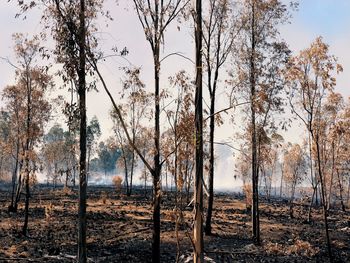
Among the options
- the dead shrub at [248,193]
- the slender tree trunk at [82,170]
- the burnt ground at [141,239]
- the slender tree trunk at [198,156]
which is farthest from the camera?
the dead shrub at [248,193]

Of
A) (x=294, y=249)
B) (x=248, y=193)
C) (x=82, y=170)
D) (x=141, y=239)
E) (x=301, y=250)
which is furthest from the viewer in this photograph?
(x=248, y=193)

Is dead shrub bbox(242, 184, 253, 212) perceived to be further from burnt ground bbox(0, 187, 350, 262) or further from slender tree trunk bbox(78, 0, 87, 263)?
slender tree trunk bbox(78, 0, 87, 263)

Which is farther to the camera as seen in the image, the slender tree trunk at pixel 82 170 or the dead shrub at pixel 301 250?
the dead shrub at pixel 301 250

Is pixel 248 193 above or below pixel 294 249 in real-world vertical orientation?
above

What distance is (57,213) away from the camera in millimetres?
36906

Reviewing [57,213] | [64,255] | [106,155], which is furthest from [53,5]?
[106,155]

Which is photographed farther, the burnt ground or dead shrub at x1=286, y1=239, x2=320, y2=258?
dead shrub at x1=286, y1=239, x2=320, y2=258

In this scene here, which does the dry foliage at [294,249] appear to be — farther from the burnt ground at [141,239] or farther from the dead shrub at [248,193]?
the dead shrub at [248,193]

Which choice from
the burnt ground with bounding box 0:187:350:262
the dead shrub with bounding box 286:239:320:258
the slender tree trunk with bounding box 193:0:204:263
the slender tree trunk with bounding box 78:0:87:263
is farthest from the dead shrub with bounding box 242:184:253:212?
the slender tree trunk with bounding box 193:0:204:263

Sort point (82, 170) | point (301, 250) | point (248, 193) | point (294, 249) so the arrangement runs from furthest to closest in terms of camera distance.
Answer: point (248, 193) < point (301, 250) < point (294, 249) < point (82, 170)

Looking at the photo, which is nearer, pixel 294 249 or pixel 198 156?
pixel 198 156

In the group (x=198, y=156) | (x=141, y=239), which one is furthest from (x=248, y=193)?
(x=198, y=156)

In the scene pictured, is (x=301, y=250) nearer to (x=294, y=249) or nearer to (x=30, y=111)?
(x=294, y=249)

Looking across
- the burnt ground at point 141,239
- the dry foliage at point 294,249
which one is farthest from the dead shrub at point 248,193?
the dry foliage at point 294,249
